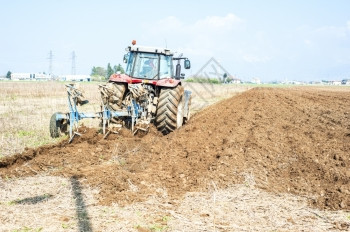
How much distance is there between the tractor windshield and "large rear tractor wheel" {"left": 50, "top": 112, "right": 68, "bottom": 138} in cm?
244

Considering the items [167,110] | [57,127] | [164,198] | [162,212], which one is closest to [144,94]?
[167,110]

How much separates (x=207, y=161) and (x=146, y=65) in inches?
180

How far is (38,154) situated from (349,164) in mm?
5444

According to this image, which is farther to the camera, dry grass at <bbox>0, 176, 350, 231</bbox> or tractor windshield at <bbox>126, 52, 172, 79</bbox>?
tractor windshield at <bbox>126, 52, 172, 79</bbox>

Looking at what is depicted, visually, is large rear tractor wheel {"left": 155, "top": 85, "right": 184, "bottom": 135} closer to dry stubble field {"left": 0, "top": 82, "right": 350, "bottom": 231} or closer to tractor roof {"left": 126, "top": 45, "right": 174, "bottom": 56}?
tractor roof {"left": 126, "top": 45, "right": 174, "bottom": 56}

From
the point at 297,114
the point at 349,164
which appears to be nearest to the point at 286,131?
the point at 349,164

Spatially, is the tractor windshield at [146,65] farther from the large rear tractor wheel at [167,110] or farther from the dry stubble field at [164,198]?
the dry stubble field at [164,198]

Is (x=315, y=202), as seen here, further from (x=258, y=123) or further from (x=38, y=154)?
(x=38, y=154)

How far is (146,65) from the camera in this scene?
10.2m

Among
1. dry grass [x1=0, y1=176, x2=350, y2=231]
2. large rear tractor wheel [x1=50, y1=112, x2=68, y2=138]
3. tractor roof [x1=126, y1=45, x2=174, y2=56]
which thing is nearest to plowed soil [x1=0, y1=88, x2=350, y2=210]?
dry grass [x1=0, y1=176, x2=350, y2=231]

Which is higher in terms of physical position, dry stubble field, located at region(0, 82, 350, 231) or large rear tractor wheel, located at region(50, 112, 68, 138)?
large rear tractor wheel, located at region(50, 112, 68, 138)

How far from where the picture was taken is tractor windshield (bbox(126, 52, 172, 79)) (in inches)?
398

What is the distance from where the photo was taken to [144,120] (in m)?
8.80

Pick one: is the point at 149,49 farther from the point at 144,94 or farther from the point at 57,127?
the point at 57,127
